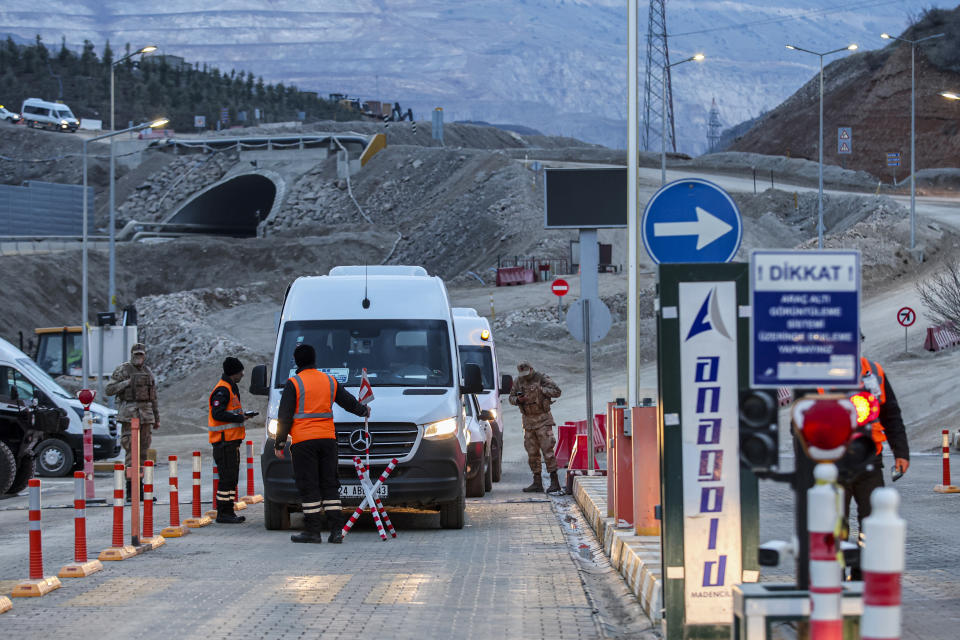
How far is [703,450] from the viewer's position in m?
7.37

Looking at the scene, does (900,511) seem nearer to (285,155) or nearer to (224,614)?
(224,614)

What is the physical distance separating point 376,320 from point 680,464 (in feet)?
26.4

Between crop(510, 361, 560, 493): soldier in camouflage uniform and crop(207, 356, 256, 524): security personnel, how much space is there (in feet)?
15.9

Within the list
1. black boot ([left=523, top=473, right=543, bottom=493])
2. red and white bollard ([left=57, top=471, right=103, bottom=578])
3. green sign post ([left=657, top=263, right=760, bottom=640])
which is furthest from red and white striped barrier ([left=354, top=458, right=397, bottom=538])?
green sign post ([left=657, top=263, right=760, bottom=640])

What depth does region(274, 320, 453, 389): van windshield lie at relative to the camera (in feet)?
48.8

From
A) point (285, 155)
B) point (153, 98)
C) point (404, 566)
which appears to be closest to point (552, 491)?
point (404, 566)

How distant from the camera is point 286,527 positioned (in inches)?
582

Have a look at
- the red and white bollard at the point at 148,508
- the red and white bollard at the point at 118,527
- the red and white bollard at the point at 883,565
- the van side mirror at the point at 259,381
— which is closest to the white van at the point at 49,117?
the van side mirror at the point at 259,381

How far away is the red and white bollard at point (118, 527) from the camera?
11750 millimetres

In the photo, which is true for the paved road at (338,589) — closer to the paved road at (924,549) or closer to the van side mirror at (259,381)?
the van side mirror at (259,381)

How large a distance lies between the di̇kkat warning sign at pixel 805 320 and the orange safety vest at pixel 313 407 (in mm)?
7782

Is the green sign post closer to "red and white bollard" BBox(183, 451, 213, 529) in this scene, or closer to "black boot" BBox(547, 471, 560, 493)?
"red and white bollard" BBox(183, 451, 213, 529)

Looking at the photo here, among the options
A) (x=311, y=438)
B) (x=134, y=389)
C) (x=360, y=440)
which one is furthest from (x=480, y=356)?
(x=311, y=438)

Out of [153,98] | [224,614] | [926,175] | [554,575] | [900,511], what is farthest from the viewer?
[153,98]
